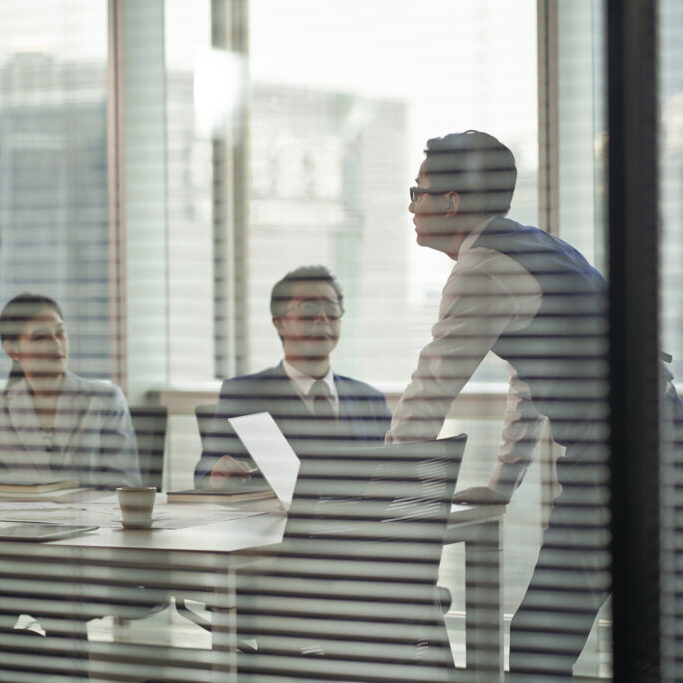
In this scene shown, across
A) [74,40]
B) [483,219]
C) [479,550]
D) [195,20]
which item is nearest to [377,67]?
[195,20]

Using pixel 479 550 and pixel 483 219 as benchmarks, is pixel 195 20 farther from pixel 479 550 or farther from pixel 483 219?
pixel 479 550

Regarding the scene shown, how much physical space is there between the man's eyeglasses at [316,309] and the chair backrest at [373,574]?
1.06 m

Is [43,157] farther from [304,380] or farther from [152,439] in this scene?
[152,439]

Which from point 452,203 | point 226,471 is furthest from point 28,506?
point 452,203

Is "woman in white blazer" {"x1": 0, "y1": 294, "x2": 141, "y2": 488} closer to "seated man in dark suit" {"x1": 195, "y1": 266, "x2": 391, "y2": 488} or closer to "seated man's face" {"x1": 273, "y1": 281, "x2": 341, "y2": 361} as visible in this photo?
"seated man in dark suit" {"x1": 195, "y1": 266, "x2": 391, "y2": 488}

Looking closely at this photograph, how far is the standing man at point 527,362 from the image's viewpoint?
1.90 metres

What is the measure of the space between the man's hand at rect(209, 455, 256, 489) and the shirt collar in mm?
265

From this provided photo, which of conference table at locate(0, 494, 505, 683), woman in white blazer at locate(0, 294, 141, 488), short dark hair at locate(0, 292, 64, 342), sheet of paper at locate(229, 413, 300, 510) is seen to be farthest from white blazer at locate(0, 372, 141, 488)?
sheet of paper at locate(229, 413, 300, 510)

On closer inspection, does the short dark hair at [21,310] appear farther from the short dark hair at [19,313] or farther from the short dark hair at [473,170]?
the short dark hair at [473,170]

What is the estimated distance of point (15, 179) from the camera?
2.52m

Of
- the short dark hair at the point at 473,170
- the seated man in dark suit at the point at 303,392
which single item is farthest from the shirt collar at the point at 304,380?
the short dark hair at the point at 473,170

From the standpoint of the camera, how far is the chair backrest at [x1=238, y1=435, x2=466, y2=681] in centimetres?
190

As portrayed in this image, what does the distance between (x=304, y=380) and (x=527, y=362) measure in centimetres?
100

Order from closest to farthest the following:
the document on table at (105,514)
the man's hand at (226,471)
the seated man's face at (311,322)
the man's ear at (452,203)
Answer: the man's ear at (452,203)
the document on table at (105,514)
the man's hand at (226,471)
the seated man's face at (311,322)
